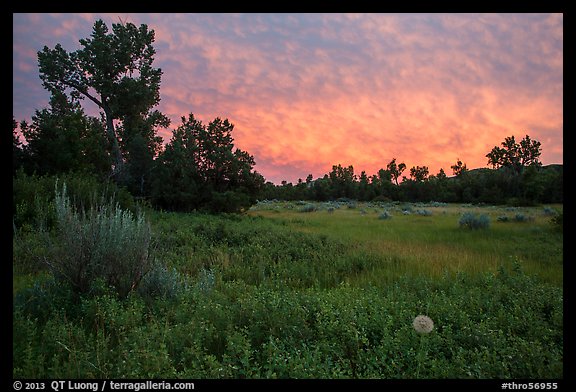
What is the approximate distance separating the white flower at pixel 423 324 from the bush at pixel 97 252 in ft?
14.2

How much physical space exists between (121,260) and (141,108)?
25.1 metres

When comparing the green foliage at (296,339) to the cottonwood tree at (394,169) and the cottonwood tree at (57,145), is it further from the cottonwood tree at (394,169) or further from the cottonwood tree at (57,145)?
the cottonwood tree at (394,169)

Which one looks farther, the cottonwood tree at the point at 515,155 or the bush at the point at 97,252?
the cottonwood tree at the point at 515,155

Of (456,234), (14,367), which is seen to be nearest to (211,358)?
(14,367)

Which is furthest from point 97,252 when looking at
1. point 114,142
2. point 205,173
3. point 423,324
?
point 114,142

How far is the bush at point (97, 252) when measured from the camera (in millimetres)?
4488

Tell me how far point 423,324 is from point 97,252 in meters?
5.07

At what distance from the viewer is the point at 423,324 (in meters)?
3.90

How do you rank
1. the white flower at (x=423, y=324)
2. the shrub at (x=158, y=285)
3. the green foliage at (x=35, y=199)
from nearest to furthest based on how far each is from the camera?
the white flower at (x=423, y=324) → the shrub at (x=158, y=285) → the green foliage at (x=35, y=199)

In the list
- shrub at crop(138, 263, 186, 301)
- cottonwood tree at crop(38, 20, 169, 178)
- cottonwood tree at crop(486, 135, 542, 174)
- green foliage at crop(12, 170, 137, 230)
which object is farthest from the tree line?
cottonwood tree at crop(486, 135, 542, 174)

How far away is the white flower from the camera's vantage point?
3750mm

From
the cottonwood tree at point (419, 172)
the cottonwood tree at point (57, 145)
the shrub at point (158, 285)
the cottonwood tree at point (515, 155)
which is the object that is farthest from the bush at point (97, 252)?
the cottonwood tree at point (419, 172)

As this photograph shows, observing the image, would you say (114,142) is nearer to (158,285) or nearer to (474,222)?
(158,285)
